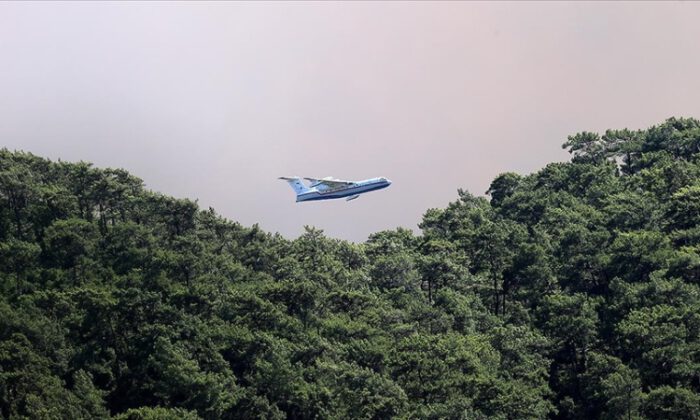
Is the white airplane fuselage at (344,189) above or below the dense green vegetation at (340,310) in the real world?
above

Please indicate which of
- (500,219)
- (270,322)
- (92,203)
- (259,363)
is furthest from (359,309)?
(500,219)

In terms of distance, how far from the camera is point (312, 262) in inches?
4887

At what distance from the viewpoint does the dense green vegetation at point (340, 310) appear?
316ft

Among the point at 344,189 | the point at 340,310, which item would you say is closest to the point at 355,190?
the point at 344,189

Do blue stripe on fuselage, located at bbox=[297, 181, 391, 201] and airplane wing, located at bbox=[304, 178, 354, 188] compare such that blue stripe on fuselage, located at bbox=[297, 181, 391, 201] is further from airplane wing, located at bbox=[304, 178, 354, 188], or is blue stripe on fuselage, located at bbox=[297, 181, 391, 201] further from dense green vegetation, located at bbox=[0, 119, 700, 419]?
dense green vegetation, located at bbox=[0, 119, 700, 419]

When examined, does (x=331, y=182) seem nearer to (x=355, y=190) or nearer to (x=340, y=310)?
(x=355, y=190)

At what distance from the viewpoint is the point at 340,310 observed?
113 metres

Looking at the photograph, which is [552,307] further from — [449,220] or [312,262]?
[449,220]

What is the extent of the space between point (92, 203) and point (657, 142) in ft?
237

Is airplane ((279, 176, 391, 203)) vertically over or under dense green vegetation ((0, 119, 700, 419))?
over

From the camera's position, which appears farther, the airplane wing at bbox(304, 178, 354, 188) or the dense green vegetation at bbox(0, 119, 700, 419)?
the airplane wing at bbox(304, 178, 354, 188)

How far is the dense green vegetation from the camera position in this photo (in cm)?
9619

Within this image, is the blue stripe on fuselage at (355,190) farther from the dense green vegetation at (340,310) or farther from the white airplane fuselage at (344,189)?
the dense green vegetation at (340,310)

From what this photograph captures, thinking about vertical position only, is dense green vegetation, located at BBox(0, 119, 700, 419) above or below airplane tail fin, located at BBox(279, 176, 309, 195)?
below
